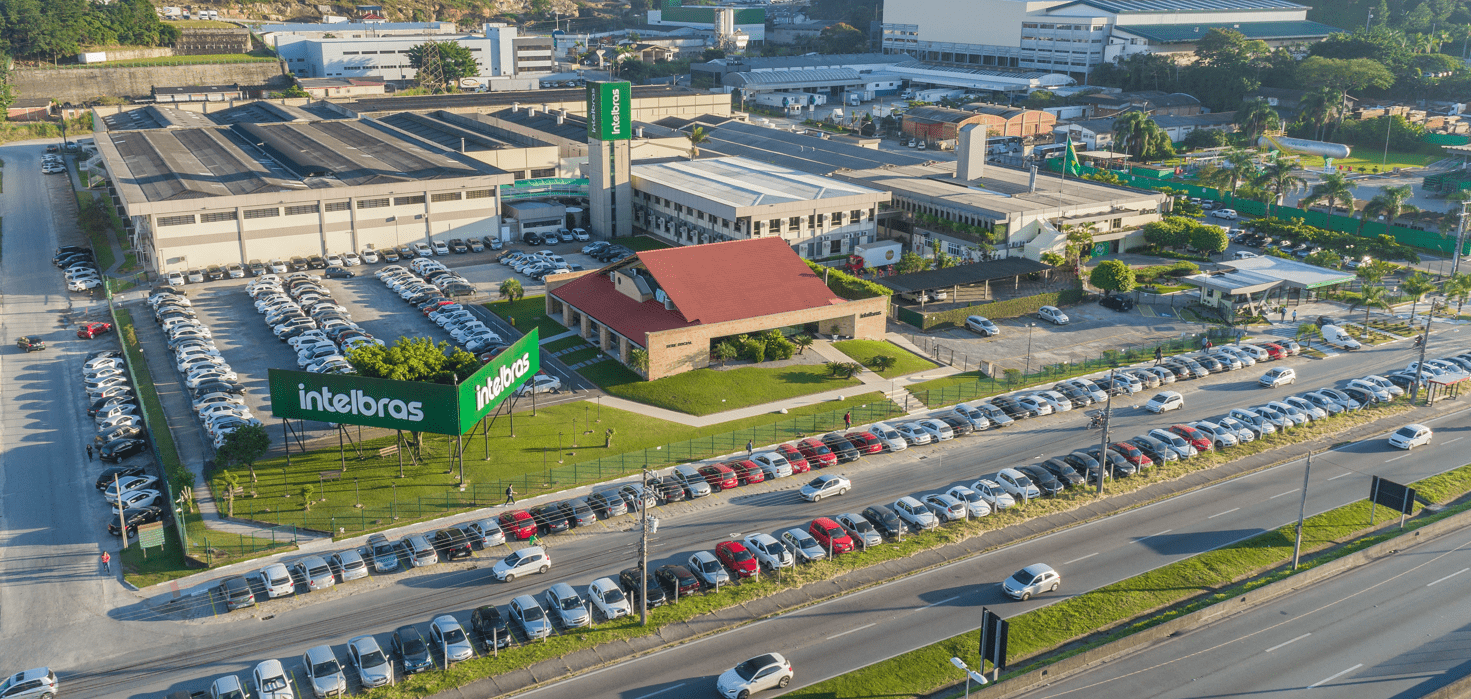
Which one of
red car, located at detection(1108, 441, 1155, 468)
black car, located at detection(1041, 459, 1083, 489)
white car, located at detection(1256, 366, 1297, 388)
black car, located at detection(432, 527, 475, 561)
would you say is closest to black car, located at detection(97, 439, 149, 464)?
black car, located at detection(432, 527, 475, 561)

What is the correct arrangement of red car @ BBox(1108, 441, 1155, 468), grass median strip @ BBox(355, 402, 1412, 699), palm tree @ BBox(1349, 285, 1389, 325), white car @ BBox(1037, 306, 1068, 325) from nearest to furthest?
grass median strip @ BBox(355, 402, 1412, 699), red car @ BBox(1108, 441, 1155, 468), white car @ BBox(1037, 306, 1068, 325), palm tree @ BBox(1349, 285, 1389, 325)

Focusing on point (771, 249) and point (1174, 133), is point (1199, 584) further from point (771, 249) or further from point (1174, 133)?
point (1174, 133)

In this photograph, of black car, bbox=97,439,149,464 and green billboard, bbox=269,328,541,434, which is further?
black car, bbox=97,439,149,464

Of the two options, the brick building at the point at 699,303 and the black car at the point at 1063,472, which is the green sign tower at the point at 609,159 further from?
the black car at the point at 1063,472

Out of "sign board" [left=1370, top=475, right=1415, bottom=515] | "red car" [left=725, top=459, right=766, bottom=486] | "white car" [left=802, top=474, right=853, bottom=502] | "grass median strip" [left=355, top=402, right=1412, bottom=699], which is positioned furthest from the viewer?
"red car" [left=725, top=459, right=766, bottom=486]

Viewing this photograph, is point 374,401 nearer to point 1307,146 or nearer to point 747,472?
point 747,472

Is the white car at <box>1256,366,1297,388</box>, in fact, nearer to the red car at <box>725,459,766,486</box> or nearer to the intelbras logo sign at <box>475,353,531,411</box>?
the red car at <box>725,459,766,486</box>
